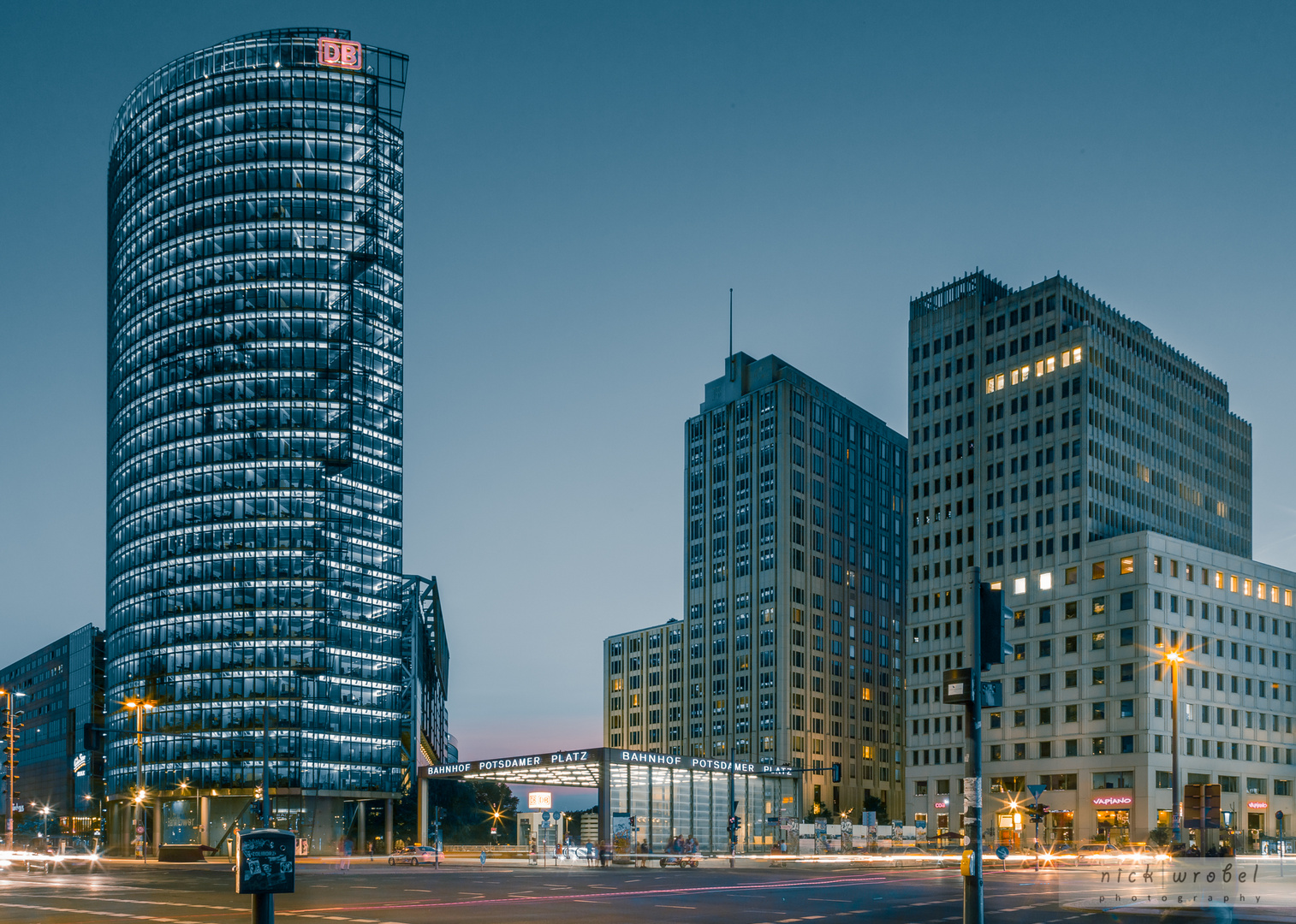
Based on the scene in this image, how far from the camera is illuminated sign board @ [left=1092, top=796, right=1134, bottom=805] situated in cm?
11231

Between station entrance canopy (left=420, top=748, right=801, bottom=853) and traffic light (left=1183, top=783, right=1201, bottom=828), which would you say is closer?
traffic light (left=1183, top=783, right=1201, bottom=828)

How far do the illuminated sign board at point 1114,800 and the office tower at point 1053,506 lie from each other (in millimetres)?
630

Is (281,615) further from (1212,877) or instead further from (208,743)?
(1212,877)

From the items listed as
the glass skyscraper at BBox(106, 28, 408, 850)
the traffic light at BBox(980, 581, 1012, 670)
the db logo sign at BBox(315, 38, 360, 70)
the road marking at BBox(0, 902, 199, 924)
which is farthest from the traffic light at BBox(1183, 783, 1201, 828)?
the db logo sign at BBox(315, 38, 360, 70)

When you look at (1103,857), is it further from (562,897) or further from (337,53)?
(337,53)

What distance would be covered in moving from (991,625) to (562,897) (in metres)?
25.0

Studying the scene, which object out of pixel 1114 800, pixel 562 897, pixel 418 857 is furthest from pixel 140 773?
pixel 1114 800

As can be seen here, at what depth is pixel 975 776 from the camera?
16.1 meters

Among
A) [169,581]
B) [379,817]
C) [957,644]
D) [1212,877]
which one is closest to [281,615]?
[169,581]

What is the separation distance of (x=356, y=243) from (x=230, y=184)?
55.3 ft

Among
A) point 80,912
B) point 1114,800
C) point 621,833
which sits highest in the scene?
point 80,912

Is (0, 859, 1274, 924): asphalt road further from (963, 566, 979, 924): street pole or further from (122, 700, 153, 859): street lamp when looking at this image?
(122, 700, 153, 859): street lamp

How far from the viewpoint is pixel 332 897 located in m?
38.1

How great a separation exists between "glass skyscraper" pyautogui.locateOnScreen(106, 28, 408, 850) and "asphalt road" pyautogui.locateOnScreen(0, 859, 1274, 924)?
3421 inches
